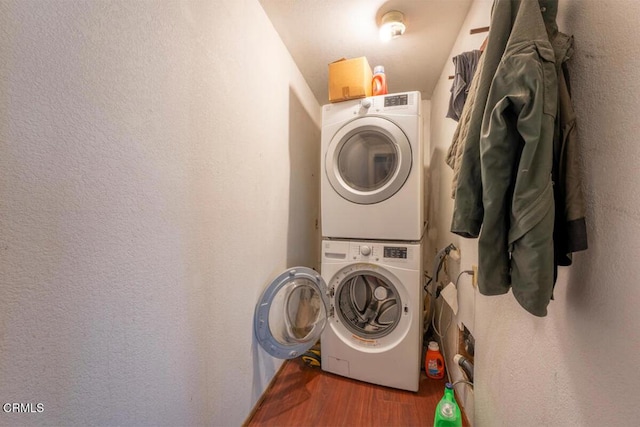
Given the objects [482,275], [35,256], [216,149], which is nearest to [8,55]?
[35,256]

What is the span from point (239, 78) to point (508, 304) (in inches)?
53.7

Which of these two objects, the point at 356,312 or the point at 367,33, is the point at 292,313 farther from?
the point at 367,33

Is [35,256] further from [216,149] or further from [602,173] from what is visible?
[602,173]

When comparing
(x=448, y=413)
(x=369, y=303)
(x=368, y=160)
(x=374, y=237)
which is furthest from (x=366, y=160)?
(x=448, y=413)

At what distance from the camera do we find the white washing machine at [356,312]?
1.31 metres

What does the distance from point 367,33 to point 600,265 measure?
155 centimetres

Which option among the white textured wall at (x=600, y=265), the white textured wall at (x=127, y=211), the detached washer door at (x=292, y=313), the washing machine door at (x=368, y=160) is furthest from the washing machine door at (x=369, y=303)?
the white textured wall at (x=600, y=265)

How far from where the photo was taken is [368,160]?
1.53 m

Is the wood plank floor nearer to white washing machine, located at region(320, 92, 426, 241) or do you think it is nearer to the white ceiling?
white washing machine, located at region(320, 92, 426, 241)

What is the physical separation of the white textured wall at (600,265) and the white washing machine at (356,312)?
2.35 feet

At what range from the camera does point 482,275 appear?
0.54 m

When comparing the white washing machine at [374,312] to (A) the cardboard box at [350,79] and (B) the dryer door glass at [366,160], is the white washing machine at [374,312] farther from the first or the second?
(A) the cardboard box at [350,79]

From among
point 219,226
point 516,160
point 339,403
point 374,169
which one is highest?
point 374,169

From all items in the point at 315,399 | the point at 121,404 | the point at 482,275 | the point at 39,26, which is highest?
the point at 39,26
